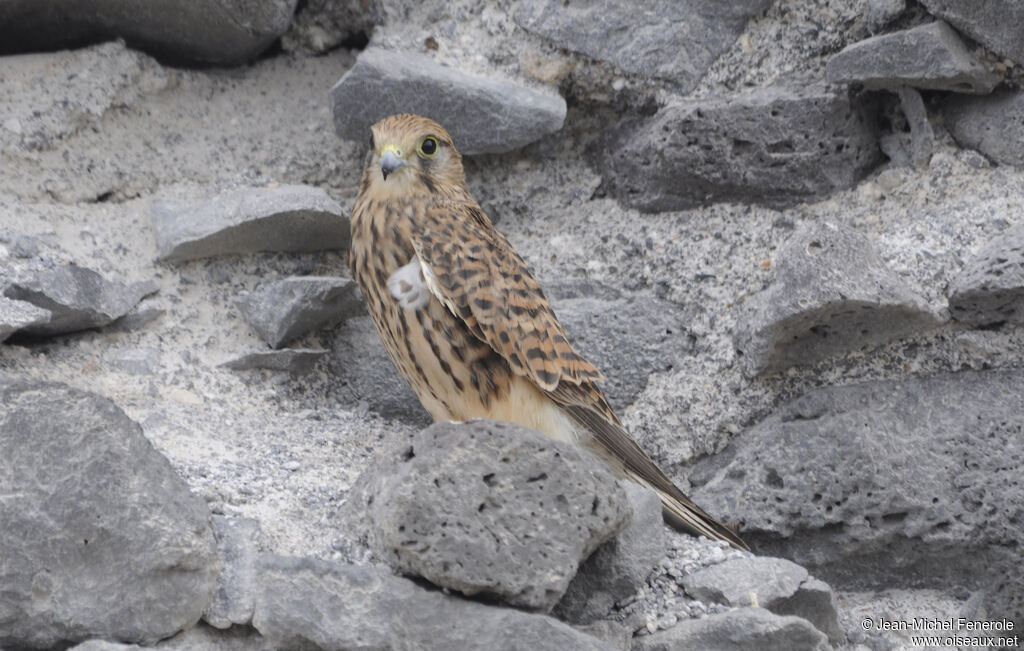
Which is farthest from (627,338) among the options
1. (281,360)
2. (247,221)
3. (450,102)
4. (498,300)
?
(247,221)

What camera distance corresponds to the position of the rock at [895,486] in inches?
112

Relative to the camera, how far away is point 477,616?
2275 millimetres

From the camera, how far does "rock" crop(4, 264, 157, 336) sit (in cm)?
290

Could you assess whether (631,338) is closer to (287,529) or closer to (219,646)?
(287,529)

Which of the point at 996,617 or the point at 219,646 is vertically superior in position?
the point at 996,617

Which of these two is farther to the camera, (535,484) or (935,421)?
(935,421)

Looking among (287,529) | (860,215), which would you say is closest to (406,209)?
(287,529)

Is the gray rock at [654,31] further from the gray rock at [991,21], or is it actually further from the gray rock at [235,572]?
the gray rock at [235,572]

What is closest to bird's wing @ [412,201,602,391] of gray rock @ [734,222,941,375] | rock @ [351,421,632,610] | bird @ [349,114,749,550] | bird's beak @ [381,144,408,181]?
bird @ [349,114,749,550]

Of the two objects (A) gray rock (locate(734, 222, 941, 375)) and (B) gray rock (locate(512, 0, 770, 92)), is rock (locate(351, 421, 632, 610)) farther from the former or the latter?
(B) gray rock (locate(512, 0, 770, 92))

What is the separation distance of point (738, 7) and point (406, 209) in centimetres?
113

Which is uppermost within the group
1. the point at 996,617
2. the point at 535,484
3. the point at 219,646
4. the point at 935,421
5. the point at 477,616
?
the point at 935,421

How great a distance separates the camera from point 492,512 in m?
2.31

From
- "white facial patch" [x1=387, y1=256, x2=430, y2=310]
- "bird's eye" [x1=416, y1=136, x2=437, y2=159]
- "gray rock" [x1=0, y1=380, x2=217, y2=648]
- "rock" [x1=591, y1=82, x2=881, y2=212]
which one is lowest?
"gray rock" [x1=0, y1=380, x2=217, y2=648]
